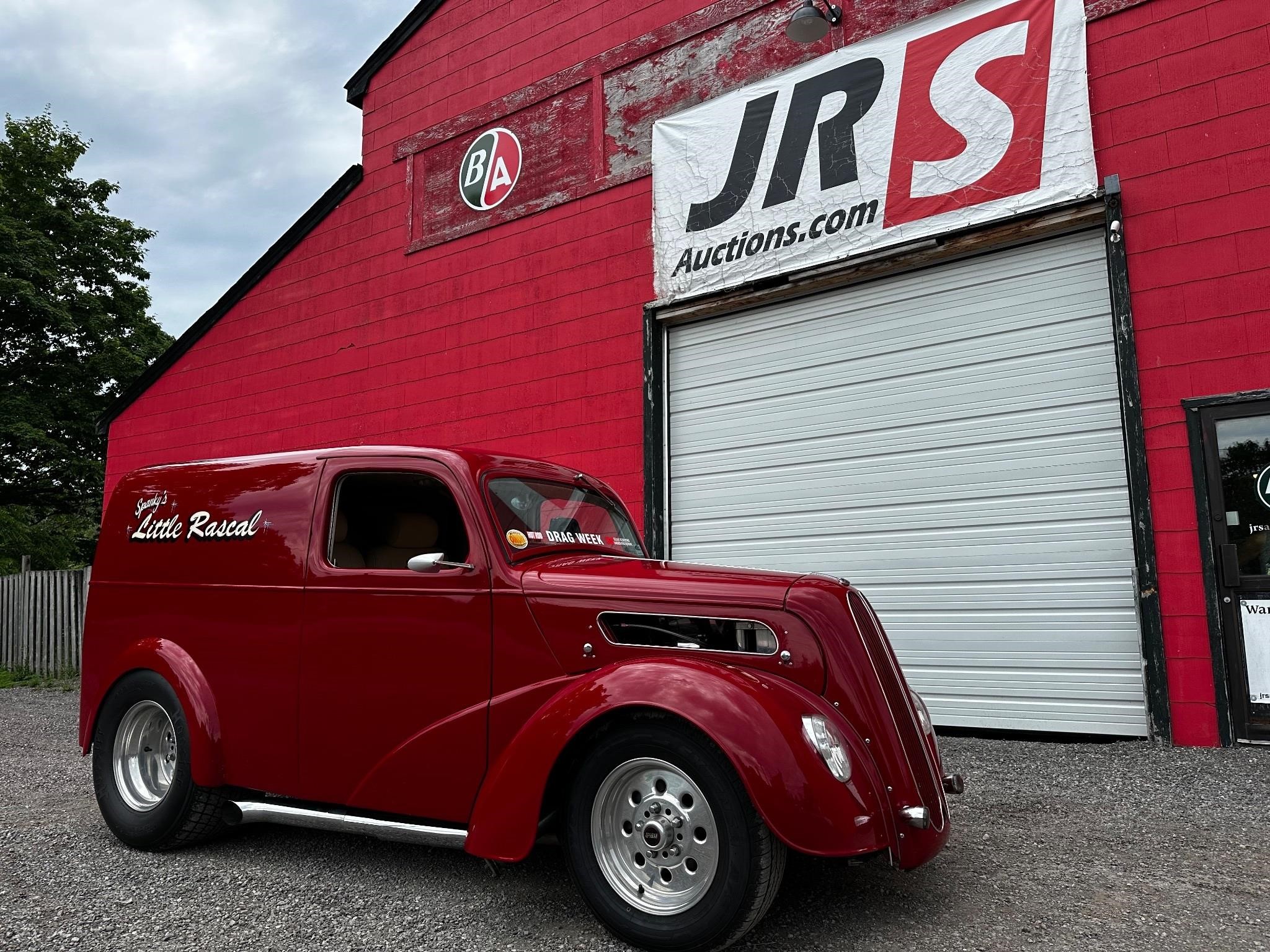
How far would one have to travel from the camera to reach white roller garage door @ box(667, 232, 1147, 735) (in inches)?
258

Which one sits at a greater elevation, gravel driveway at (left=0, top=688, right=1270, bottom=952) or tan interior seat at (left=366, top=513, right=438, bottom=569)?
tan interior seat at (left=366, top=513, right=438, bottom=569)

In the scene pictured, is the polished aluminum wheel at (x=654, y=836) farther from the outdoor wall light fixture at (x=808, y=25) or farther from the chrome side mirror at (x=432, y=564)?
the outdoor wall light fixture at (x=808, y=25)

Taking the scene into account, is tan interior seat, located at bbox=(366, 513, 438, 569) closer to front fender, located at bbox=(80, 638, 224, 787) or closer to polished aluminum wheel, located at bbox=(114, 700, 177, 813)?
front fender, located at bbox=(80, 638, 224, 787)

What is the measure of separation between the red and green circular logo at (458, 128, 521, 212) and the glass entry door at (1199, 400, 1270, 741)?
25.3ft

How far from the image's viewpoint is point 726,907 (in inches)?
112

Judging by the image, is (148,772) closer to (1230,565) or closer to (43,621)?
(1230,565)

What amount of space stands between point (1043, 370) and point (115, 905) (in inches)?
266

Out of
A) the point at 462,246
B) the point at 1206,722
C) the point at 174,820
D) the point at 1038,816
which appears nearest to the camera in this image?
the point at 174,820

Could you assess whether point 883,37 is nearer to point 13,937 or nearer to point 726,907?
point 726,907

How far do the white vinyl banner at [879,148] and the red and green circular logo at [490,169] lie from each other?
216 centimetres

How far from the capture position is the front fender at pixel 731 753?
9.26ft

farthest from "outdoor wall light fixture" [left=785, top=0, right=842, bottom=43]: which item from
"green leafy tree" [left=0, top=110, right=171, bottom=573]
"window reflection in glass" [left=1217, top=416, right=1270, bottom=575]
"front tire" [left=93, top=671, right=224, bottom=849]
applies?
"green leafy tree" [left=0, top=110, right=171, bottom=573]

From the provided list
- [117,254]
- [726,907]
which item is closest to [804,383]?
[726,907]

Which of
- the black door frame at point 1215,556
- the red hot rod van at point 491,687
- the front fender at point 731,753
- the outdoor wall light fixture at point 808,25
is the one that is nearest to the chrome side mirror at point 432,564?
the red hot rod van at point 491,687
